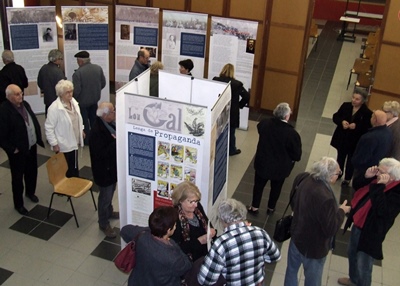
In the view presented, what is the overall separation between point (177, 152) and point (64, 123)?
2103 mm

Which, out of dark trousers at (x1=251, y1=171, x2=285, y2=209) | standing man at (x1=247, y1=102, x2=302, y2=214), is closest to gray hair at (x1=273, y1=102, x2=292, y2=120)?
standing man at (x1=247, y1=102, x2=302, y2=214)

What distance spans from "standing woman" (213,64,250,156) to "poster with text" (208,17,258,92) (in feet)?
3.30

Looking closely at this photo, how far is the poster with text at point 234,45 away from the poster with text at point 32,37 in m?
2.94

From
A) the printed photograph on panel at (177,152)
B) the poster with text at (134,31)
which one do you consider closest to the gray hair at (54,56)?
the poster with text at (134,31)

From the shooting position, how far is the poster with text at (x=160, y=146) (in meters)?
4.21

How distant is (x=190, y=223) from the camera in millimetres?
3898

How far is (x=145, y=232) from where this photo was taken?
3369 millimetres

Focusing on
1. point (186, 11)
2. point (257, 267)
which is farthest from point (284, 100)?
point (257, 267)

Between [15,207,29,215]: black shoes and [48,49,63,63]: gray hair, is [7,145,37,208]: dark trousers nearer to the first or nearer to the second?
[15,207,29,215]: black shoes

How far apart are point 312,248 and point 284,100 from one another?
17.6ft

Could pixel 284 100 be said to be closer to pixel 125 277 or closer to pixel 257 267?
pixel 125 277

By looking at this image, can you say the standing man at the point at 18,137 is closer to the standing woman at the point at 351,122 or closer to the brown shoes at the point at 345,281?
the brown shoes at the point at 345,281

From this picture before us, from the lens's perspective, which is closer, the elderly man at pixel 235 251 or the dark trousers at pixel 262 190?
the elderly man at pixel 235 251

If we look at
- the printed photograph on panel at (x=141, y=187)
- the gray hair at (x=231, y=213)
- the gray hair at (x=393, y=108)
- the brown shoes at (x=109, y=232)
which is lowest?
the brown shoes at (x=109, y=232)
